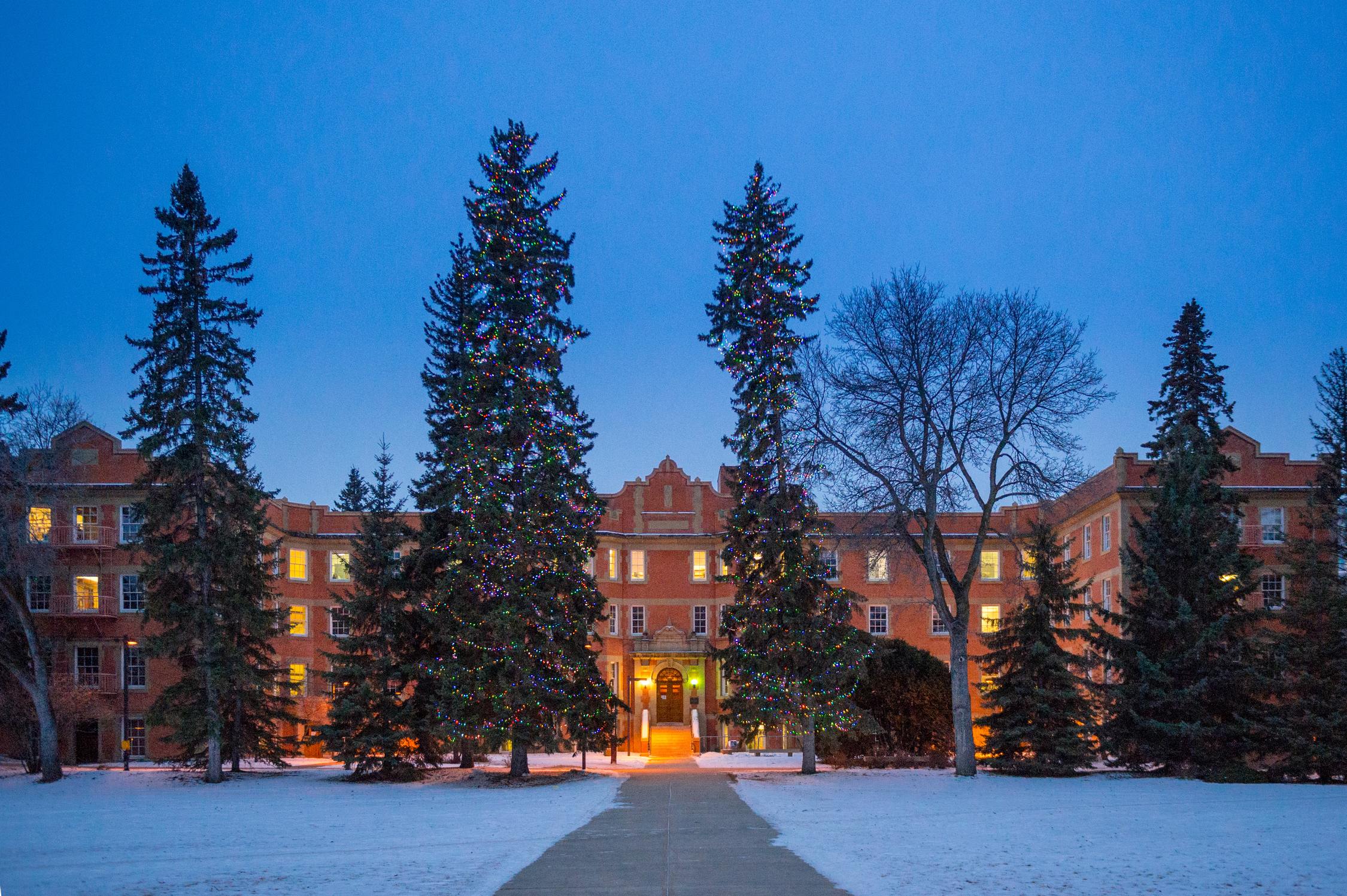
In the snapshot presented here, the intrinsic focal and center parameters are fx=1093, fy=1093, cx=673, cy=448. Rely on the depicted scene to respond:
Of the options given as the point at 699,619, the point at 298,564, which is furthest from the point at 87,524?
the point at 699,619

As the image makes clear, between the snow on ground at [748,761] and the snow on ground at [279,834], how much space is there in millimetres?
6972

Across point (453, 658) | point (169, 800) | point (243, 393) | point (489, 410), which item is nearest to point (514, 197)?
point (489, 410)

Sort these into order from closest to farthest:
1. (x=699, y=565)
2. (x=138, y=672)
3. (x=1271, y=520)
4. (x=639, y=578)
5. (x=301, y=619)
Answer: (x=1271, y=520) → (x=138, y=672) → (x=301, y=619) → (x=639, y=578) → (x=699, y=565)

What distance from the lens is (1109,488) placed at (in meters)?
42.0

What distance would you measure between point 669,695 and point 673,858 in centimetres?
3741

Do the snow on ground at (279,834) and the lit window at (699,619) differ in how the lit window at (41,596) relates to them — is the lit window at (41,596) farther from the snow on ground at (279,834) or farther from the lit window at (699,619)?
the lit window at (699,619)

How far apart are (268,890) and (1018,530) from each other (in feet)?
148

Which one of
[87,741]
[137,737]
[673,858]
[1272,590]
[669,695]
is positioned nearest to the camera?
[673,858]

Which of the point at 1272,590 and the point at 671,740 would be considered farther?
the point at 671,740

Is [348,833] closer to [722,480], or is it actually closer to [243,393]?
[243,393]

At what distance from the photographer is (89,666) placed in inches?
1738

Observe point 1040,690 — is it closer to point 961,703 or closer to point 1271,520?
point 961,703

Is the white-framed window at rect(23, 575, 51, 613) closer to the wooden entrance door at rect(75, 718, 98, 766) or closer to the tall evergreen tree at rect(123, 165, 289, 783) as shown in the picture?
the wooden entrance door at rect(75, 718, 98, 766)

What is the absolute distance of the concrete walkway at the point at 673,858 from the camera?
12.0 meters
